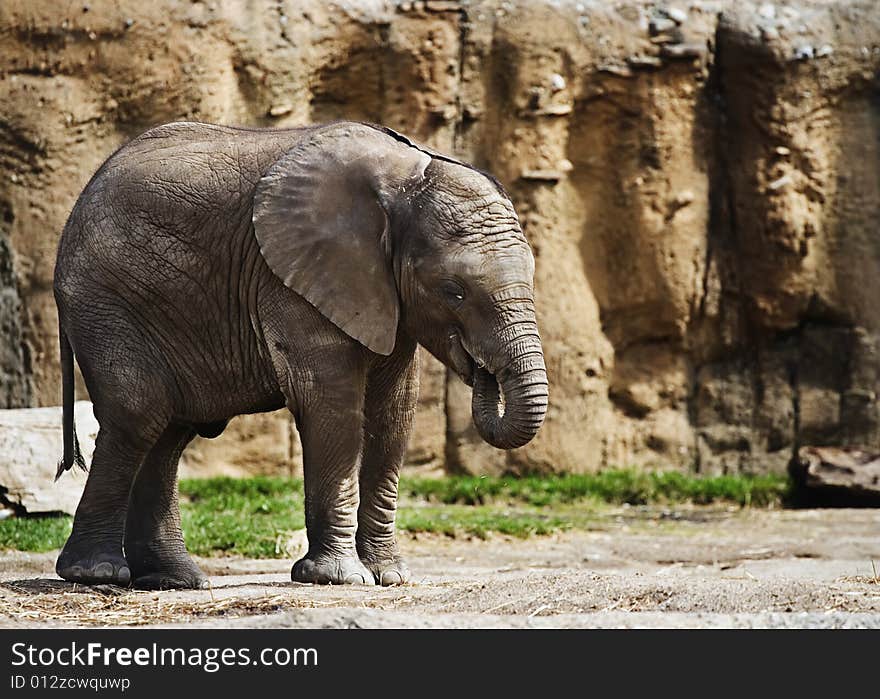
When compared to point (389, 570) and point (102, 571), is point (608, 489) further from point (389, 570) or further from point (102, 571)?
point (102, 571)

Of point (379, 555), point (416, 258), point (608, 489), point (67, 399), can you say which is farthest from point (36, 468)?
point (608, 489)

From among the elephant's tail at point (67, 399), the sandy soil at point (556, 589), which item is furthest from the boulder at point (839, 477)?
the elephant's tail at point (67, 399)

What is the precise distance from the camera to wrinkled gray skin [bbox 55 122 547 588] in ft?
23.4

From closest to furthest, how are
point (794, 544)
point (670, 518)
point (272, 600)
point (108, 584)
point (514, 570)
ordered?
point (272, 600) → point (108, 584) → point (514, 570) → point (794, 544) → point (670, 518)

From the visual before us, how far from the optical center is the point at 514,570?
9203mm

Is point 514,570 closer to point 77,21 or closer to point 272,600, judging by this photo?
point 272,600

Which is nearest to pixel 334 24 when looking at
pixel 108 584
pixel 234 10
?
pixel 234 10

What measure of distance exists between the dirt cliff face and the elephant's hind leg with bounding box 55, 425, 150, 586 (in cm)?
519

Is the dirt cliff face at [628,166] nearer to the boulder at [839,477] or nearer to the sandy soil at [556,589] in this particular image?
the boulder at [839,477]

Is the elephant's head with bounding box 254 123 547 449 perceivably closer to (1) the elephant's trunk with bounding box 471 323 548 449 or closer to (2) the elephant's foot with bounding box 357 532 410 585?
(1) the elephant's trunk with bounding box 471 323 548 449

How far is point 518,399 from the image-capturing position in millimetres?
6945

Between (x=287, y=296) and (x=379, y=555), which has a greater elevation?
(x=287, y=296)

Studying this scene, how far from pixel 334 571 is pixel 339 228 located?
1563mm
